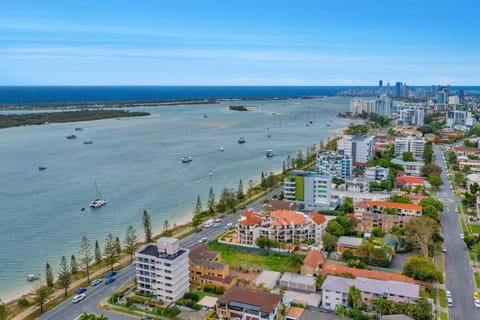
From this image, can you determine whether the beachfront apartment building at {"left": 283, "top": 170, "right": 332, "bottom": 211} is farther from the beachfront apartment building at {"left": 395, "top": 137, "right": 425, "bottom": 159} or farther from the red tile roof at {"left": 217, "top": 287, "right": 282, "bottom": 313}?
the beachfront apartment building at {"left": 395, "top": 137, "right": 425, "bottom": 159}

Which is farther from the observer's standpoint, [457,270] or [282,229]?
[282,229]

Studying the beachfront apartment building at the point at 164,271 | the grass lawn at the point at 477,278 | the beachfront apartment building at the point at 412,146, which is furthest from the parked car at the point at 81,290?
the beachfront apartment building at the point at 412,146

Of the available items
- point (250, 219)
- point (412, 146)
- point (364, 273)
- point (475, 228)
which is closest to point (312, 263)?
point (364, 273)

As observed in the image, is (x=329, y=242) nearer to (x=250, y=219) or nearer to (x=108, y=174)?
(x=250, y=219)

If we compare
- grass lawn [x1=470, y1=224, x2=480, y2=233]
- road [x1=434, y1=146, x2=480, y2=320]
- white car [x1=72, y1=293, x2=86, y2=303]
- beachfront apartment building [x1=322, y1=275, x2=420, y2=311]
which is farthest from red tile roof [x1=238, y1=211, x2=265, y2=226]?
grass lawn [x1=470, y1=224, x2=480, y2=233]

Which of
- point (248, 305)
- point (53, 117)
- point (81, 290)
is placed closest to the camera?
point (248, 305)

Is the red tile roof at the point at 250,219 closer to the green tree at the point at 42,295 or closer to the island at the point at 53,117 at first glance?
the green tree at the point at 42,295
